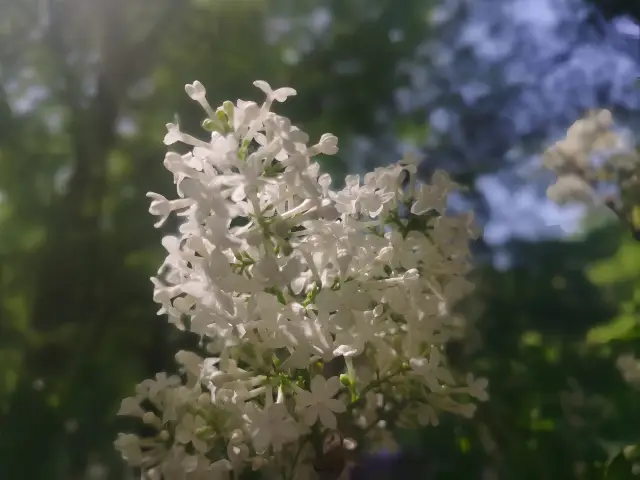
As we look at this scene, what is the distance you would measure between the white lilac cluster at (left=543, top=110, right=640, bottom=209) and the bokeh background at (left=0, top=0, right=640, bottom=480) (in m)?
0.09

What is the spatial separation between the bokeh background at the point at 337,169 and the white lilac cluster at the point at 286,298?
0.24m

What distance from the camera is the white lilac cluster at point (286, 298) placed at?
404 mm

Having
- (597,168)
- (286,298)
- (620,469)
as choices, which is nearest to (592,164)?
(597,168)

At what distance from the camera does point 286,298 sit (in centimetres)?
43

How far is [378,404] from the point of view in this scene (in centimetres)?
54

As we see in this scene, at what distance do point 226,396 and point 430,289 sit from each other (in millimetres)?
184

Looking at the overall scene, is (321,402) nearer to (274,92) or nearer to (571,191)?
(274,92)

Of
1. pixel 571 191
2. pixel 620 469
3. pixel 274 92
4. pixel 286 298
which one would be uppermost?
pixel 274 92

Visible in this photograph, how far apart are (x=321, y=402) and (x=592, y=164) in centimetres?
46

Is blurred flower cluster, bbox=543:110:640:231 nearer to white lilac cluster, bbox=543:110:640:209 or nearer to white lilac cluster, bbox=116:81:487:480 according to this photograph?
white lilac cluster, bbox=543:110:640:209

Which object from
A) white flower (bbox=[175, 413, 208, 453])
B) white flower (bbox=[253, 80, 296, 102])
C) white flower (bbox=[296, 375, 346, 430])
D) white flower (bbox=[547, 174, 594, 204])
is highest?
white flower (bbox=[253, 80, 296, 102])

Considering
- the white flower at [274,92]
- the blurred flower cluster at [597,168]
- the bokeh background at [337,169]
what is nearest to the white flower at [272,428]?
the white flower at [274,92]

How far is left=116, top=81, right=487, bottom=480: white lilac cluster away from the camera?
0.40m

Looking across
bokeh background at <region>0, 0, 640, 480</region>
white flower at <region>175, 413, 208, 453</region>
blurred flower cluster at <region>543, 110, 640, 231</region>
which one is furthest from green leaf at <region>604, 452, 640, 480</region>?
white flower at <region>175, 413, 208, 453</region>
